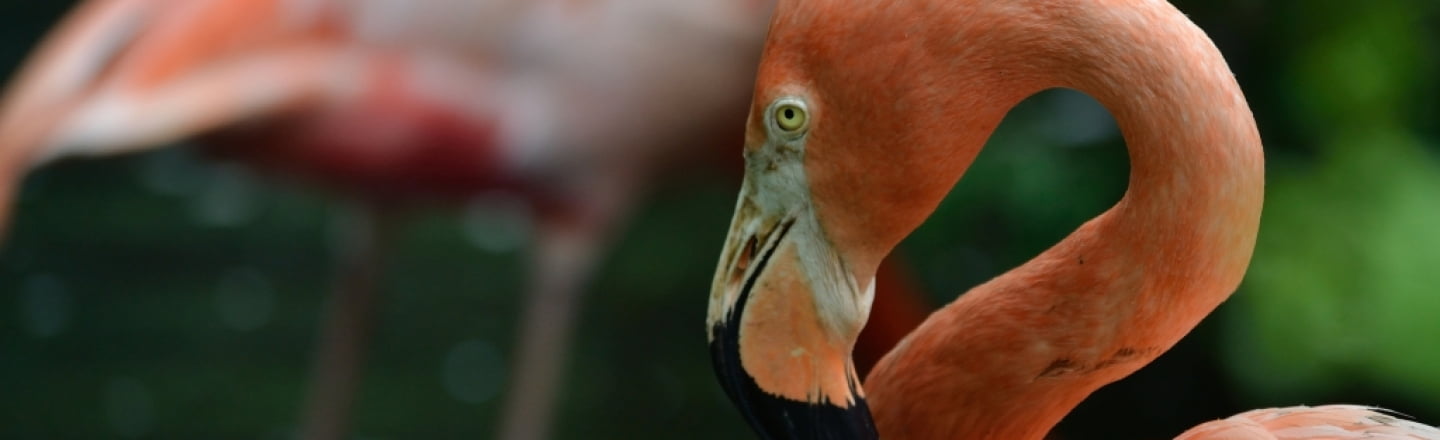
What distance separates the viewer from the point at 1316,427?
→ 952 millimetres

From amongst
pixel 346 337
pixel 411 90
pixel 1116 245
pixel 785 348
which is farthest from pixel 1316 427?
pixel 346 337

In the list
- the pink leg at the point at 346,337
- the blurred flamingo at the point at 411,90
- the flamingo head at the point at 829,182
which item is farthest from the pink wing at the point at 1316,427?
the pink leg at the point at 346,337

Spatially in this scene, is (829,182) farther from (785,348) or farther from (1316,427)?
(1316,427)

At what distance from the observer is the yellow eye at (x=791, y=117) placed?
2.75 ft

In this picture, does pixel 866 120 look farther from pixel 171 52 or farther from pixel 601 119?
pixel 171 52

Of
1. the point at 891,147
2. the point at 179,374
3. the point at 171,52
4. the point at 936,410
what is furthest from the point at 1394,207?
the point at 179,374

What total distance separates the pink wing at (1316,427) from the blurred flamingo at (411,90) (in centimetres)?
111

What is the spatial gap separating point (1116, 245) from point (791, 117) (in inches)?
8.3

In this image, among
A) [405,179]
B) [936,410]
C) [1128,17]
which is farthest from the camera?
[405,179]

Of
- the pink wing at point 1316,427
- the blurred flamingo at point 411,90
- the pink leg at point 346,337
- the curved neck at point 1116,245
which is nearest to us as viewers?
the curved neck at point 1116,245

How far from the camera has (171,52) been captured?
1.88 meters

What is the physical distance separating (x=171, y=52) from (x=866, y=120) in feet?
4.31

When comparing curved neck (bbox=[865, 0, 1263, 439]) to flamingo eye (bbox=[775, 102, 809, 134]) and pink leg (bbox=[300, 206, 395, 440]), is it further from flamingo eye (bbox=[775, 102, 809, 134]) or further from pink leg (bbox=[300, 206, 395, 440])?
pink leg (bbox=[300, 206, 395, 440])

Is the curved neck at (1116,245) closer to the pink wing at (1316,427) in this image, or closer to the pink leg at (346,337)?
the pink wing at (1316,427)
